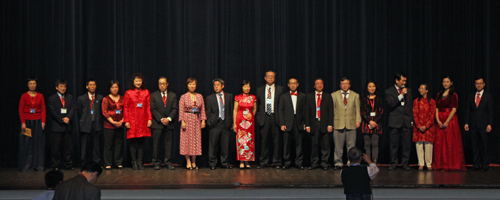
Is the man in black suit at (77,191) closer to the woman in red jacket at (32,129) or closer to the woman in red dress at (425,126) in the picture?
the woman in red jacket at (32,129)

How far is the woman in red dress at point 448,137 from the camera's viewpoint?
20.4ft

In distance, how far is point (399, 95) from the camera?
622cm

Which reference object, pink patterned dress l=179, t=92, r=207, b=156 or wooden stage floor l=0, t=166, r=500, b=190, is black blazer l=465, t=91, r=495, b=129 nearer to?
wooden stage floor l=0, t=166, r=500, b=190

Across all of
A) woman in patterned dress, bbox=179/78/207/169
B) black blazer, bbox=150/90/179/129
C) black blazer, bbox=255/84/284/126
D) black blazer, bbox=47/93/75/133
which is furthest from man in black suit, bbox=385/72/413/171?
black blazer, bbox=47/93/75/133

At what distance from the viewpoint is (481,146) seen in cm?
639

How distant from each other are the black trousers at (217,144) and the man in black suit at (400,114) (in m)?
2.33

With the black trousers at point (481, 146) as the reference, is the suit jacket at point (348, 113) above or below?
above

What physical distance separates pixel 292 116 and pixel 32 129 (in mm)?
3699

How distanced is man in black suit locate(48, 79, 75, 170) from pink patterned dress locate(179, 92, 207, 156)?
162 centimetres

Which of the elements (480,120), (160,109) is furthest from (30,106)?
(480,120)

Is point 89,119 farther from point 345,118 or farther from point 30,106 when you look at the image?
point 345,118

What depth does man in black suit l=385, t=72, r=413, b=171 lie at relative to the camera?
6238 millimetres

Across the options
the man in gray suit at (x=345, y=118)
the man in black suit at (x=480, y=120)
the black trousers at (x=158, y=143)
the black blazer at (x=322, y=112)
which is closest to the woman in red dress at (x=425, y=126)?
the man in black suit at (x=480, y=120)

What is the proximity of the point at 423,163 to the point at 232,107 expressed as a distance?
2787mm
